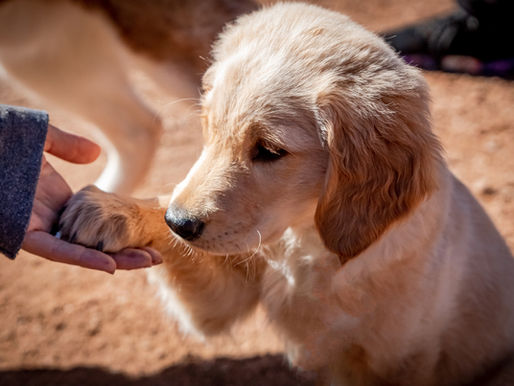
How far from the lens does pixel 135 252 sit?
5.73 ft

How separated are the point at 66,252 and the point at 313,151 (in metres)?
0.94

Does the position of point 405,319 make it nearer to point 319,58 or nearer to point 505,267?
point 505,267

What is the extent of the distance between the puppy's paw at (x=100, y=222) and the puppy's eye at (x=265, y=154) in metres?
0.55

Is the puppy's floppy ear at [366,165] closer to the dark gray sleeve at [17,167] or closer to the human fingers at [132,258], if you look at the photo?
the human fingers at [132,258]

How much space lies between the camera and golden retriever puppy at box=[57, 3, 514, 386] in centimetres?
158

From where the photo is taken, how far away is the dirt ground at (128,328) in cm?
250

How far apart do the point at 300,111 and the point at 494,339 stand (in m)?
1.44

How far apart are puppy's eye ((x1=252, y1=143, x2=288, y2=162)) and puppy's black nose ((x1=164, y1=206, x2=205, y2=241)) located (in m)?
0.28

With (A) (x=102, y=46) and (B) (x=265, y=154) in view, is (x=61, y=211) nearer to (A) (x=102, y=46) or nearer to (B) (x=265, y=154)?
(B) (x=265, y=154)

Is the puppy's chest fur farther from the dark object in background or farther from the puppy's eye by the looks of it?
the dark object in background

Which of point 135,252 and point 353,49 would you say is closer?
point 353,49

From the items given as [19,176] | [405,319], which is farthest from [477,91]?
[19,176]

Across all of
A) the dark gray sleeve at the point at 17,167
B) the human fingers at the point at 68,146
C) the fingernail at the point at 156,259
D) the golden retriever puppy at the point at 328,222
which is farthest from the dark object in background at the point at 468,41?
the dark gray sleeve at the point at 17,167

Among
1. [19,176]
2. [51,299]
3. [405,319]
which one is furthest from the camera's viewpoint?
[51,299]
